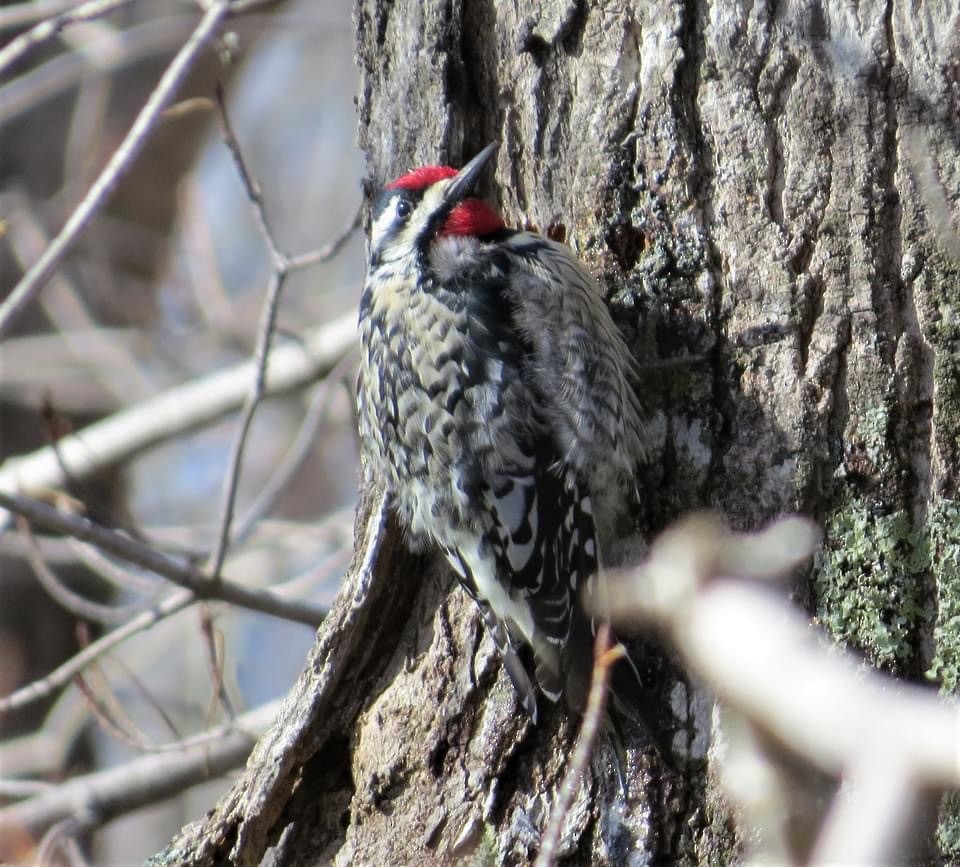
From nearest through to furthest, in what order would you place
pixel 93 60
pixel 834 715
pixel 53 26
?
pixel 834 715 < pixel 53 26 < pixel 93 60

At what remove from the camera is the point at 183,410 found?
491 cm

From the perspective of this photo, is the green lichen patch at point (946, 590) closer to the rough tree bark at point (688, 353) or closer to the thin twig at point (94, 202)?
the rough tree bark at point (688, 353)

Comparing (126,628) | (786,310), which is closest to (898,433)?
(786,310)

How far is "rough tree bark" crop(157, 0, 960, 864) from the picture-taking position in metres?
2.26

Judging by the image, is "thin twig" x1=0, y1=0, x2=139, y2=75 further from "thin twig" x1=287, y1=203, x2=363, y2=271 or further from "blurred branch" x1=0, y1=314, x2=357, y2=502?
"blurred branch" x1=0, y1=314, x2=357, y2=502

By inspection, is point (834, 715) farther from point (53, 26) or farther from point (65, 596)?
point (65, 596)

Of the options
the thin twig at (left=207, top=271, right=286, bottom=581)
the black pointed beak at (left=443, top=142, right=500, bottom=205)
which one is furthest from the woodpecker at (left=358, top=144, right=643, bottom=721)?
the thin twig at (left=207, top=271, right=286, bottom=581)

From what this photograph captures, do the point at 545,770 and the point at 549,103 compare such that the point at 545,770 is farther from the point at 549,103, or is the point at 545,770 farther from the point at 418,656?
the point at 549,103

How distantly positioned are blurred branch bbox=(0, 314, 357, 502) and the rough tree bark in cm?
194

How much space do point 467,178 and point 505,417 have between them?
1.74 ft

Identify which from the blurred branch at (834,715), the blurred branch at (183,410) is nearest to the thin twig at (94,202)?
the blurred branch at (183,410)

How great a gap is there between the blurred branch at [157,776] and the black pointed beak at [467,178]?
1678mm

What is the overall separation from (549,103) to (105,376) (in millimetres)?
3721

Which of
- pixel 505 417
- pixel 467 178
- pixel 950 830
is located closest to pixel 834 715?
Result: pixel 950 830
